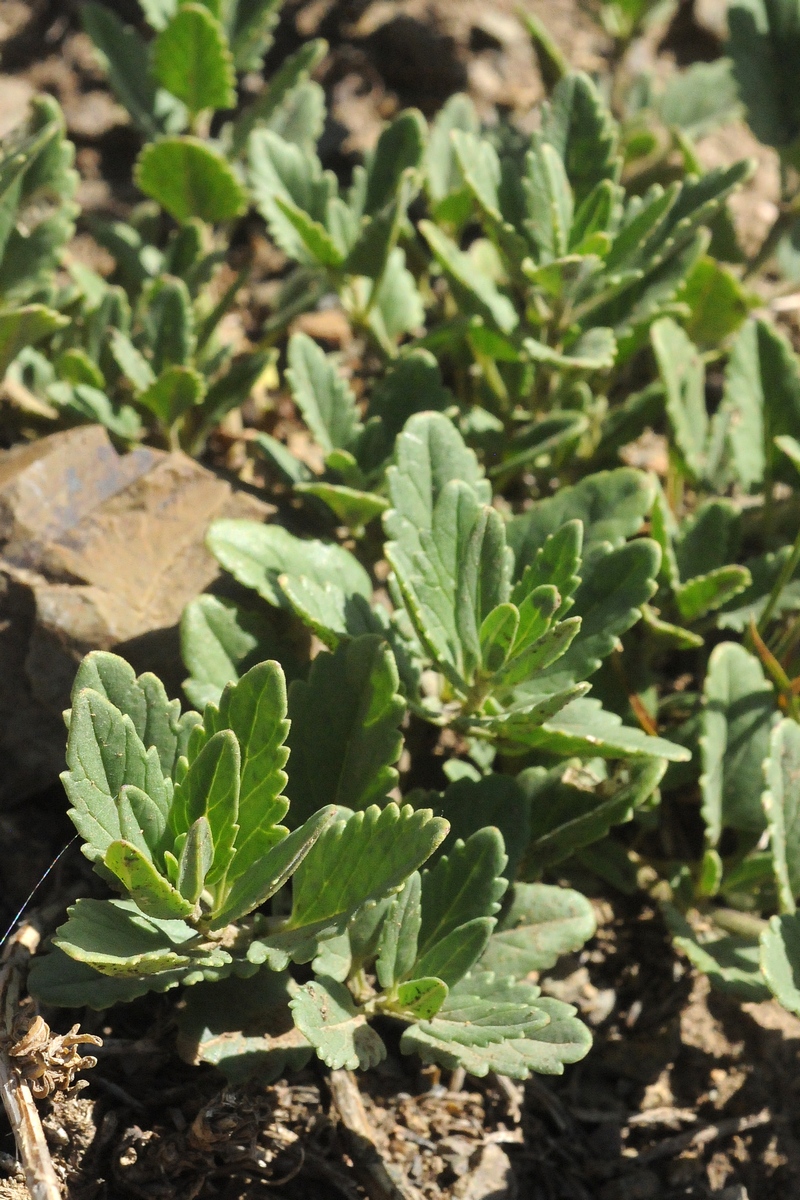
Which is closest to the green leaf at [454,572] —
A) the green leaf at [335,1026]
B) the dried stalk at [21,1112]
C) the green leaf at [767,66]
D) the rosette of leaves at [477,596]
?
the rosette of leaves at [477,596]

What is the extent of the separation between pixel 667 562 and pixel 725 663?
11.5 inches

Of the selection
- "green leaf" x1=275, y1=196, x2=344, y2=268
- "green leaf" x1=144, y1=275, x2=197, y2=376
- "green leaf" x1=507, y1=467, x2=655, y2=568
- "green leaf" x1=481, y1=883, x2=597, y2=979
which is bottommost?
"green leaf" x1=481, y1=883, x2=597, y2=979

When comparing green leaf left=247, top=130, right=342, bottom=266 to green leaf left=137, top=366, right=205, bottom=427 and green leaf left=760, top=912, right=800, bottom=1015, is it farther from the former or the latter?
green leaf left=760, top=912, right=800, bottom=1015

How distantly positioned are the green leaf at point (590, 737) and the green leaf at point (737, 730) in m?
0.37

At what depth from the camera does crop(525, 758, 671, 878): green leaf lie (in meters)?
2.64

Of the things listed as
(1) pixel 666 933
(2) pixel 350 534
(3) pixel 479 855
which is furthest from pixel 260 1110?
(2) pixel 350 534

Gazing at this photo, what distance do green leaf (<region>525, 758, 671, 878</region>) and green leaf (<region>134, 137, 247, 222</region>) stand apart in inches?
78.8

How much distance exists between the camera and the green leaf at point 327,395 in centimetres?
Answer: 315

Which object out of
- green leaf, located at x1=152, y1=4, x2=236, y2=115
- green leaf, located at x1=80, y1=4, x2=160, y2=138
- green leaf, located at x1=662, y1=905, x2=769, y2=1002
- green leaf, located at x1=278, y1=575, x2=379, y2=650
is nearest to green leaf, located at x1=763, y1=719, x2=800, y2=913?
green leaf, located at x1=662, y1=905, x2=769, y2=1002

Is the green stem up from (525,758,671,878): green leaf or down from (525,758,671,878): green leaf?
up

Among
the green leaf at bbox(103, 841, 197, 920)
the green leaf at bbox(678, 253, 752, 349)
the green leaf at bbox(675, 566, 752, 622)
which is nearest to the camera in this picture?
the green leaf at bbox(103, 841, 197, 920)

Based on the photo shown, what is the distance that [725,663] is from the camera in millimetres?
2941

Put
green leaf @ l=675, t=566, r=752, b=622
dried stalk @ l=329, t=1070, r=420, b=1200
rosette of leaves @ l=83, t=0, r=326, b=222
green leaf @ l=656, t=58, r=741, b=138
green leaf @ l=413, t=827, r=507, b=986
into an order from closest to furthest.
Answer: green leaf @ l=413, t=827, r=507, b=986, dried stalk @ l=329, t=1070, r=420, b=1200, green leaf @ l=675, t=566, r=752, b=622, rosette of leaves @ l=83, t=0, r=326, b=222, green leaf @ l=656, t=58, r=741, b=138

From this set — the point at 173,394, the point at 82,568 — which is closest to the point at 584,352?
the point at 173,394
